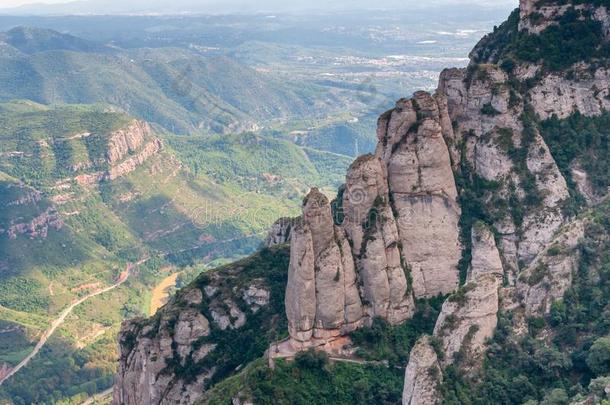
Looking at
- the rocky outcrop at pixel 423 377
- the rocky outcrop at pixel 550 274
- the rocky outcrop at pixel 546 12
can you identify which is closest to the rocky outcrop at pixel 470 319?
the rocky outcrop at pixel 423 377

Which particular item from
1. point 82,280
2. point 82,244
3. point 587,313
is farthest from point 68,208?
point 587,313

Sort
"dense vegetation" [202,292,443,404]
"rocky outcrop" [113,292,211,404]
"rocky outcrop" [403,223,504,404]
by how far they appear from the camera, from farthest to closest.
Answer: "rocky outcrop" [113,292,211,404]
"dense vegetation" [202,292,443,404]
"rocky outcrop" [403,223,504,404]

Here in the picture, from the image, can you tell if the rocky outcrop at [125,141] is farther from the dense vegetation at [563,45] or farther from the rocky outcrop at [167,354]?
the dense vegetation at [563,45]

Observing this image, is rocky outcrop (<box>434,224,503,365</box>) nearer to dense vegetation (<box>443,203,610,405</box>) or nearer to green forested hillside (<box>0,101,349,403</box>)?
dense vegetation (<box>443,203,610,405</box>)

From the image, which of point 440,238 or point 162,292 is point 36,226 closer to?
point 162,292

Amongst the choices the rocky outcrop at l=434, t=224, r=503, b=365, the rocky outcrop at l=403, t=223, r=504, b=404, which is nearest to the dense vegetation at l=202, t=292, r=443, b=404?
the rocky outcrop at l=403, t=223, r=504, b=404
